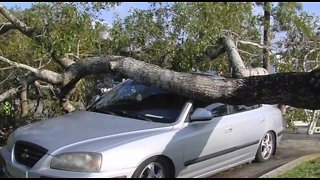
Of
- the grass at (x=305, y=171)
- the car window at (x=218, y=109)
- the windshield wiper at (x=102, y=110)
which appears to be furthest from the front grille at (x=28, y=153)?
the grass at (x=305, y=171)

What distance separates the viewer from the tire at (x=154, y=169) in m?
5.14

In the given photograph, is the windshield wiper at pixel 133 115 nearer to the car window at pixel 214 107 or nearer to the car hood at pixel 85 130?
the car hood at pixel 85 130

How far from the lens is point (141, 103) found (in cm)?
634

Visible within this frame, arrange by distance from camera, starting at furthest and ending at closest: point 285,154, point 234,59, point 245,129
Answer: point 285,154 → point 234,59 → point 245,129

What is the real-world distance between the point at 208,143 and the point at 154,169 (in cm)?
97

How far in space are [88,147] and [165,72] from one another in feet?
6.30

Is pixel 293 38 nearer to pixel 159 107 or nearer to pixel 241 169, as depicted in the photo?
pixel 241 169

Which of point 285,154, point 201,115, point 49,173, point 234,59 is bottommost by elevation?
point 285,154

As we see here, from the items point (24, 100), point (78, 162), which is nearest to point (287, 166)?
point (78, 162)

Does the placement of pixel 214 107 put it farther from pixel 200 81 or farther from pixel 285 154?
pixel 285 154

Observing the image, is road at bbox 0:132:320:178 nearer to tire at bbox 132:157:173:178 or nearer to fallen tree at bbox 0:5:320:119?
tire at bbox 132:157:173:178

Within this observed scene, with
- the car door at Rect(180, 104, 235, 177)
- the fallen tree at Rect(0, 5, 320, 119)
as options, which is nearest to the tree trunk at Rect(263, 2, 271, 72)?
the fallen tree at Rect(0, 5, 320, 119)

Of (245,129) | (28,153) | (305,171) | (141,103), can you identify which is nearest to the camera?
(28,153)

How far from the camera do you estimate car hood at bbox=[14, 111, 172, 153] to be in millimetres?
5172
